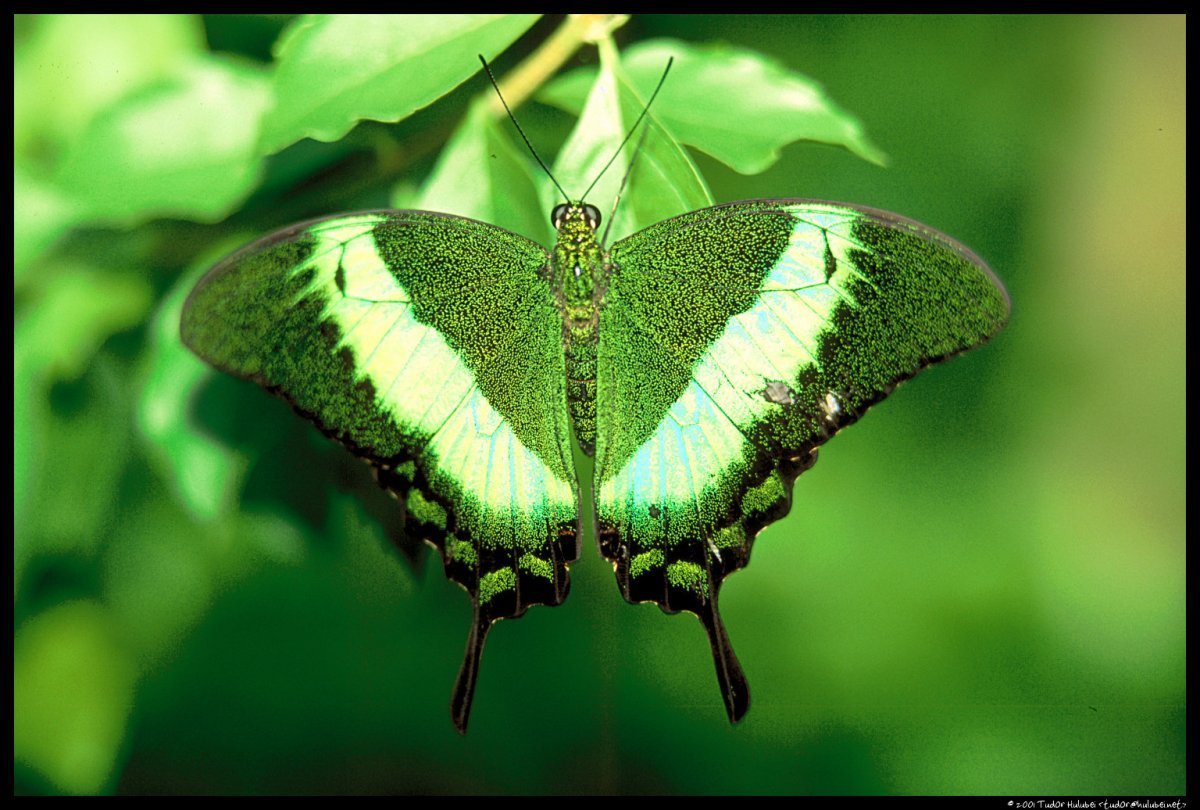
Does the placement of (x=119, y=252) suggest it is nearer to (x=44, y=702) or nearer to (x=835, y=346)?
(x=44, y=702)

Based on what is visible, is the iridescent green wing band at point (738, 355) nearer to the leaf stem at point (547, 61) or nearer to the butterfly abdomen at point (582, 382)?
the butterfly abdomen at point (582, 382)

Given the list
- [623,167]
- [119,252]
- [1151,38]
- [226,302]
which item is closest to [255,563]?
[119,252]

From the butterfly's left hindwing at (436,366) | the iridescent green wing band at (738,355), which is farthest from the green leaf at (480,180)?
the iridescent green wing band at (738,355)

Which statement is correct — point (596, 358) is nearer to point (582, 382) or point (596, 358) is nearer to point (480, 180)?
point (582, 382)

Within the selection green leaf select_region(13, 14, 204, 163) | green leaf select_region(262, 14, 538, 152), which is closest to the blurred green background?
green leaf select_region(13, 14, 204, 163)

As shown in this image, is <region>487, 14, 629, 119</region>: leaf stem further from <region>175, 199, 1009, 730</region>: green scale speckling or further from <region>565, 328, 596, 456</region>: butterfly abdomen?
<region>565, 328, 596, 456</region>: butterfly abdomen
